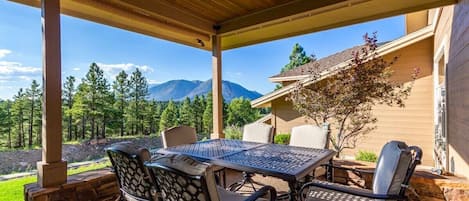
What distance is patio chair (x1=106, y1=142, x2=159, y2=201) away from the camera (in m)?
2.21

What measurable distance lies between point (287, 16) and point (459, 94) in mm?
2523

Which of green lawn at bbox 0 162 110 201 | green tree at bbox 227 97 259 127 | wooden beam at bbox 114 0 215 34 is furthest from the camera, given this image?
green tree at bbox 227 97 259 127

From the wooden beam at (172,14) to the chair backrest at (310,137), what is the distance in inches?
102

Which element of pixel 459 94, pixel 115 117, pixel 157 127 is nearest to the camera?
pixel 459 94

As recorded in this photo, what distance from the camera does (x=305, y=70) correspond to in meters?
A: 8.72

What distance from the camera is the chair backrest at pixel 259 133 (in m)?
4.14

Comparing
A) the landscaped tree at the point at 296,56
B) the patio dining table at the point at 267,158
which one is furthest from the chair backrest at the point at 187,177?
the landscaped tree at the point at 296,56

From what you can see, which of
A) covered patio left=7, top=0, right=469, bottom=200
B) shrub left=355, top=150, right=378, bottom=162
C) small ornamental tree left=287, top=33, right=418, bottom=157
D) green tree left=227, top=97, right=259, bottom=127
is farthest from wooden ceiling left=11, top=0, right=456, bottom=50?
shrub left=355, top=150, right=378, bottom=162

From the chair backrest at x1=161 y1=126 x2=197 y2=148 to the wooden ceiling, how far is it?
182 cm

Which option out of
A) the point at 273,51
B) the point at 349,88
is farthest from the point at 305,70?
the point at 273,51

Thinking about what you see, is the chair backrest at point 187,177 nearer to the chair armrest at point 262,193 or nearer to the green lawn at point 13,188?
the chair armrest at point 262,193

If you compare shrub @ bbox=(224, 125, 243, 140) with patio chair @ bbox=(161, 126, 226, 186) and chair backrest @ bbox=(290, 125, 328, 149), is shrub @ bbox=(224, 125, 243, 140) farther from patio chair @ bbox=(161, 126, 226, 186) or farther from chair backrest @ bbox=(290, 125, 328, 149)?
chair backrest @ bbox=(290, 125, 328, 149)

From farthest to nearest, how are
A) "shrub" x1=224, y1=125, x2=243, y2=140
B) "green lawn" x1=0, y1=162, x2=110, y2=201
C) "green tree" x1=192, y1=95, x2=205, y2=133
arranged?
1. "shrub" x1=224, y1=125, x2=243, y2=140
2. "green tree" x1=192, y1=95, x2=205, y2=133
3. "green lawn" x1=0, y1=162, x2=110, y2=201

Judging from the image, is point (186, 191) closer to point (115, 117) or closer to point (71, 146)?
point (71, 146)
